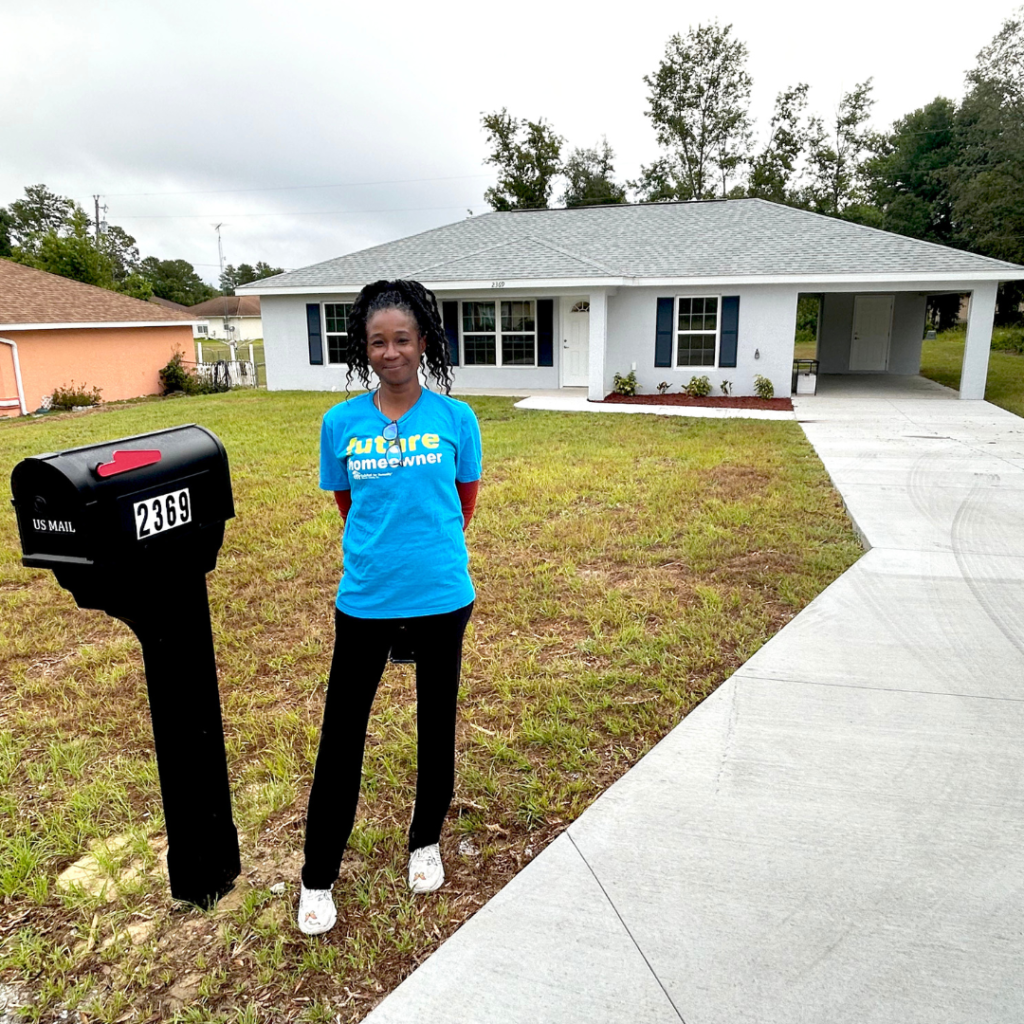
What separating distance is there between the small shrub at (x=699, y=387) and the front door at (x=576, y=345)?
239 cm

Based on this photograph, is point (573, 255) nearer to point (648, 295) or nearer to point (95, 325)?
point (648, 295)

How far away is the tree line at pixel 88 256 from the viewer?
29266 millimetres

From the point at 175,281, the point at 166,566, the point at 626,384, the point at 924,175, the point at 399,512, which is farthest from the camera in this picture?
the point at 175,281

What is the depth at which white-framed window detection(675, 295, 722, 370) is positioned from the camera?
1572cm

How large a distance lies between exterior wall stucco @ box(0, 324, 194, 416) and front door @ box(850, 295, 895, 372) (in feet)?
61.9

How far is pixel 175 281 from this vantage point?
252 ft

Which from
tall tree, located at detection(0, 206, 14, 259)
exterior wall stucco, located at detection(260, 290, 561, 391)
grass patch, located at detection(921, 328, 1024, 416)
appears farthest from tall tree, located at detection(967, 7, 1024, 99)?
tall tree, located at detection(0, 206, 14, 259)

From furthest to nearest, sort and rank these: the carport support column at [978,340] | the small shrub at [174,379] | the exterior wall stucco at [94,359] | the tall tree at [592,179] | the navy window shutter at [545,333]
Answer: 1. the tall tree at [592,179]
2. the small shrub at [174,379]
3. the exterior wall stucco at [94,359]
4. the navy window shutter at [545,333]
5. the carport support column at [978,340]

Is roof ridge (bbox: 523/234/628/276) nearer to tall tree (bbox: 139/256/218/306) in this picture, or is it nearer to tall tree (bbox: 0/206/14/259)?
tall tree (bbox: 0/206/14/259)

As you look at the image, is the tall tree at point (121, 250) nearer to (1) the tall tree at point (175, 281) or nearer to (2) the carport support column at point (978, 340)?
(1) the tall tree at point (175, 281)

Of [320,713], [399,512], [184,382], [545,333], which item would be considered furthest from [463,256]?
[399,512]

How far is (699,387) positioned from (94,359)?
15217 millimetres

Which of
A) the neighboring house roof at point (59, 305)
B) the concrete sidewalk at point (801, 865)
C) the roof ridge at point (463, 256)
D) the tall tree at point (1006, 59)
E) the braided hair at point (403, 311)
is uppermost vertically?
the tall tree at point (1006, 59)

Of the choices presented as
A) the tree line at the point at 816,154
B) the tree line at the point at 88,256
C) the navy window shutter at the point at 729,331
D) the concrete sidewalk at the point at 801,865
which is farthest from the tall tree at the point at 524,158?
the concrete sidewalk at the point at 801,865
